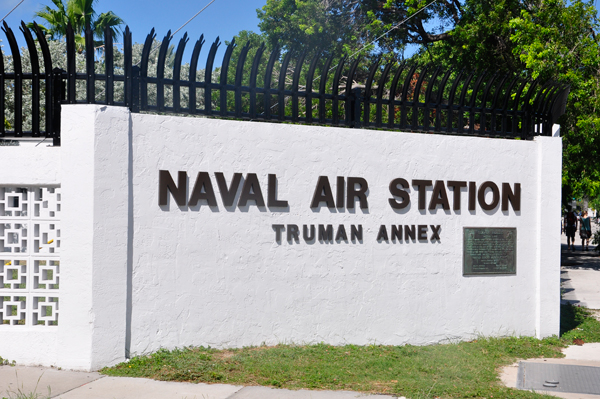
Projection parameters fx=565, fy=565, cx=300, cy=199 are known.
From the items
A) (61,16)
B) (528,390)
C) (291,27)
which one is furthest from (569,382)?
(61,16)

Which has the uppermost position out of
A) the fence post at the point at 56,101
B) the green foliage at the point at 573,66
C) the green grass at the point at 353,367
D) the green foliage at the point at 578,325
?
the green foliage at the point at 573,66

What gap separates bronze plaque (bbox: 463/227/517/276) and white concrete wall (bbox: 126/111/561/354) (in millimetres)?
92

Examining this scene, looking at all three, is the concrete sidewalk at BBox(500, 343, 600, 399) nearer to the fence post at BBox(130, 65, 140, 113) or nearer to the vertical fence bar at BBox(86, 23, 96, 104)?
the fence post at BBox(130, 65, 140, 113)

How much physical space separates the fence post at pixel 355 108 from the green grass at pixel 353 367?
2.69m

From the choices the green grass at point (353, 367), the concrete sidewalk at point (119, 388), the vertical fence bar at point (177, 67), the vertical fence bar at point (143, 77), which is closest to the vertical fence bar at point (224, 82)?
the vertical fence bar at point (177, 67)

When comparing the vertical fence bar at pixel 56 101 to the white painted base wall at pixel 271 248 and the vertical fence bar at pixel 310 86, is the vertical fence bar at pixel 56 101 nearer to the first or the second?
the white painted base wall at pixel 271 248

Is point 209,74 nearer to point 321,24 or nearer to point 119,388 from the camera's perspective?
point 119,388

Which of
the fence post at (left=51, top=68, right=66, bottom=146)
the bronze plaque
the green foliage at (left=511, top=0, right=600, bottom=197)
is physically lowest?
the bronze plaque

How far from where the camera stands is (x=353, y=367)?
19.1 feet

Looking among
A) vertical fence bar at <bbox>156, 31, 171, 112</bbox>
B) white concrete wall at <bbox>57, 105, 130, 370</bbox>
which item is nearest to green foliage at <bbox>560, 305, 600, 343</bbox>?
white concrete wall at <bbox>57, 105, 130, 370</bbox>

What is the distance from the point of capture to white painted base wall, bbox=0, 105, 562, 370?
5.72 m

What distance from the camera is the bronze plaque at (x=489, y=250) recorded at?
7246 mm

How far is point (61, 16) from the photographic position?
21969 mm

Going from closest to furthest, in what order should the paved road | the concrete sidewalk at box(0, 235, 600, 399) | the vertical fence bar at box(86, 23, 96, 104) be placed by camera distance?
1. the concrete sidewalk at box(0, 235, 600, 399)
2. the vertical fence bar at box(86, 23, 96, 104)
3. the paved road
